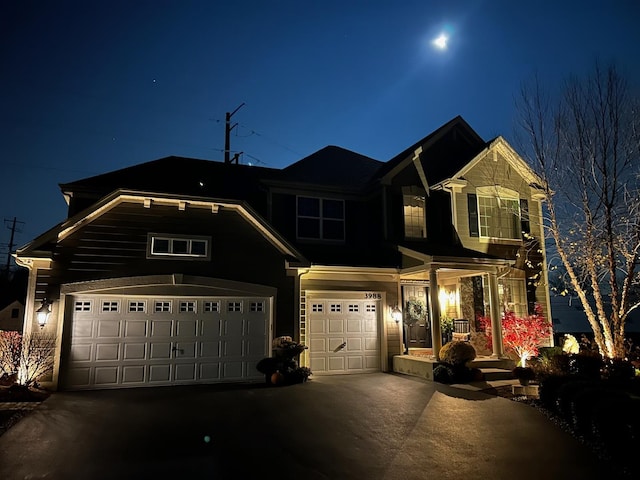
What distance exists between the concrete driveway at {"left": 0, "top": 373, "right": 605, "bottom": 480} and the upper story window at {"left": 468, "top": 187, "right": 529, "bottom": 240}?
270 inches

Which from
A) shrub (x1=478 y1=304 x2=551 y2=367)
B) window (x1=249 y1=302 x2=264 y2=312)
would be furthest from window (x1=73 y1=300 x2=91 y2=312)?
shrub (x1=478 y1=304 x2=551 y2=367)

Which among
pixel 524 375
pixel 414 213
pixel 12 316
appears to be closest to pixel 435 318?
pixel 524 375

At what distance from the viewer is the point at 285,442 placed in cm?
632

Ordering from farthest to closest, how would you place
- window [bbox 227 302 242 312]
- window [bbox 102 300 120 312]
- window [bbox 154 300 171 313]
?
window [bbox 227 302 242 312] < window [bbox 154 300 171 313] < window [bbox 102 300 120 312]

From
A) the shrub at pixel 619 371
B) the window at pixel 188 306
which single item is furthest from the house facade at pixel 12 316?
the shrub at pixel 619 371

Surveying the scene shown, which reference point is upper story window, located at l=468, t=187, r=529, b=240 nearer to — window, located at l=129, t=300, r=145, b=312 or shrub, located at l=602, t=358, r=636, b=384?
shrub, located at l=602, t=358, r=636, b=384

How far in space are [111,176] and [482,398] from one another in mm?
11573

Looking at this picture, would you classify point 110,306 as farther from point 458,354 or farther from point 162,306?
point 458,354

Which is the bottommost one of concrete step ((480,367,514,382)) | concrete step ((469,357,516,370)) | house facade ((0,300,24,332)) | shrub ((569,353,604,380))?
concrete step ((480,367,514,382))

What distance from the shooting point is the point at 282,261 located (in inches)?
475

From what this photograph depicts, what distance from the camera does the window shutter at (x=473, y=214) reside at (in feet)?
48.4

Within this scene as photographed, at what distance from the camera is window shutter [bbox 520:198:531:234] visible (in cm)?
1552

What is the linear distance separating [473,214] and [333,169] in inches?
205

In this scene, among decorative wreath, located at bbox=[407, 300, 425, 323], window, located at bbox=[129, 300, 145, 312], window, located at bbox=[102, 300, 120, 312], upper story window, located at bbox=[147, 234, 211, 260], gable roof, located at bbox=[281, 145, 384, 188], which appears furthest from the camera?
gable roof, located at bbox=[281, 145, 384, 188]
